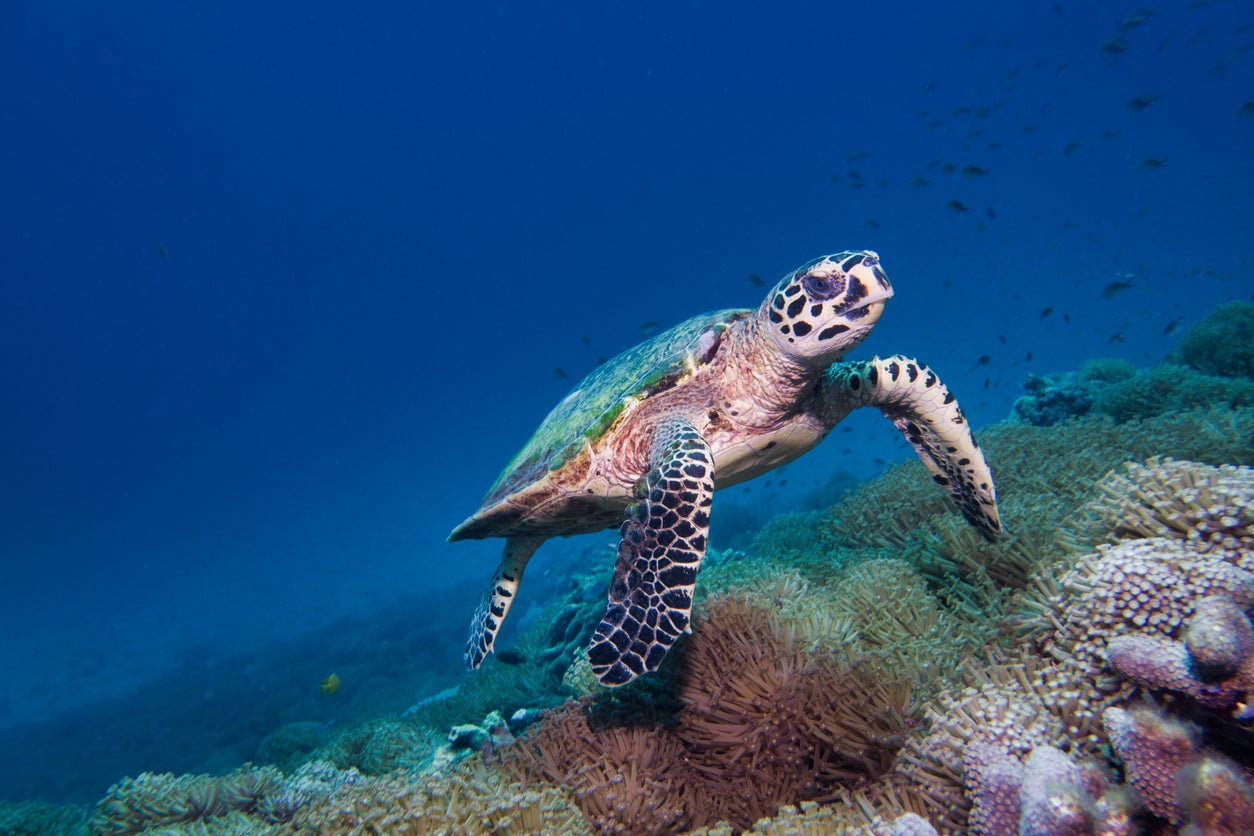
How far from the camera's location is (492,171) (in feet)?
237

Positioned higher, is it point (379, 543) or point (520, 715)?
point (379, 543)

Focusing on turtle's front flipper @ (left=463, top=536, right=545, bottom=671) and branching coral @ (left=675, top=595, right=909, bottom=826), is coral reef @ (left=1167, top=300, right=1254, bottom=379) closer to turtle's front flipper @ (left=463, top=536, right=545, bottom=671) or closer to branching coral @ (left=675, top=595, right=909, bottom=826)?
branching coral @ (left=675, top=595, right=909, bottom=826)

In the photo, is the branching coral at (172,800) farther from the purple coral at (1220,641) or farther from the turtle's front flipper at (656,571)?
the purple coral at (1220,641)

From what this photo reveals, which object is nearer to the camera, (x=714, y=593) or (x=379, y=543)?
(x=714, y=593)

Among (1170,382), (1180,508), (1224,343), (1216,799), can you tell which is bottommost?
(1216,799)

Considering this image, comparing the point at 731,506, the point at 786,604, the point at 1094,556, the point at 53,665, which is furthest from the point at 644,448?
the point at 53,665

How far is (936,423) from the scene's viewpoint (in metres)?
3.49

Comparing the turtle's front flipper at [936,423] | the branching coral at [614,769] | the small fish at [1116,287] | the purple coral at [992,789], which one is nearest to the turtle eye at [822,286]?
the turtle's front flipper at [936,423]

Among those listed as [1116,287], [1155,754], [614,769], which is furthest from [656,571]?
[1116,287]

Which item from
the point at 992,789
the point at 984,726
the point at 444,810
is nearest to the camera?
the point at 992,789

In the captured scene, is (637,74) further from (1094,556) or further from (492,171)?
(1094,556)

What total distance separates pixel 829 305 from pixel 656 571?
1815mm

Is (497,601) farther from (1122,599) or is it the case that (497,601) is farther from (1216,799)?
(1216,799)

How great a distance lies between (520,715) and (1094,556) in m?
4.64
